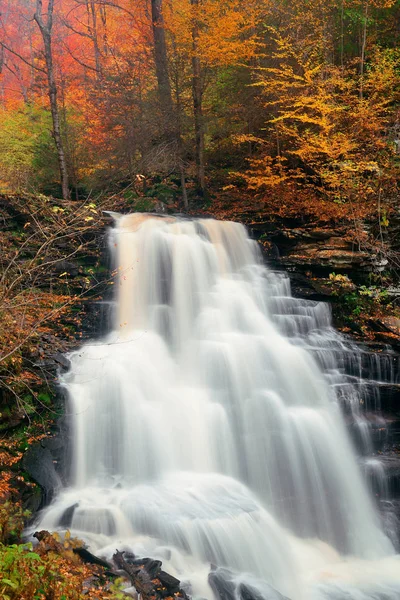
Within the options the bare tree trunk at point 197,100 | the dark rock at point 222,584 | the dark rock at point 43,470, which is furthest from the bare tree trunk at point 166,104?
the dark rock at point 222,584

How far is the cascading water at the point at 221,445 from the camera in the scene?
5473mm

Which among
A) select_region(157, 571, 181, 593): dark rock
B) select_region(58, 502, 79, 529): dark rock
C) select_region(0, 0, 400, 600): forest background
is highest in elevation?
select_region(0, 0, 400, 600): forest background

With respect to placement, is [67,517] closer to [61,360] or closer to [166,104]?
[61,360]

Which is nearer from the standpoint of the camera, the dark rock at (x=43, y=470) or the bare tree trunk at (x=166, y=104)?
the dark rock at (x=43, y=470)

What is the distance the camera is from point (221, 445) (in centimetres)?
699

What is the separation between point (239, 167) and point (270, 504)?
11542 mm

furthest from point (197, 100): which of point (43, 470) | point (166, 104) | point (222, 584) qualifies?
point (222, 584)

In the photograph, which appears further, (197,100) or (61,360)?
(197,100)

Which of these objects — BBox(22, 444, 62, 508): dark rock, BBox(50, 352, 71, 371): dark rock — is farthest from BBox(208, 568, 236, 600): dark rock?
BBox(50, 352, 71, 371): dark rock

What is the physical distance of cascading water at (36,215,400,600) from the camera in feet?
18.0

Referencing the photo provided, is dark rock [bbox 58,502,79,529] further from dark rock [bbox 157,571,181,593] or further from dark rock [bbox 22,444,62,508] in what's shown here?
dark rock [bbox 157,571,181,593]

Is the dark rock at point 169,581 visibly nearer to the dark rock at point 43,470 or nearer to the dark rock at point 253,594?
the dark rock at point 253,594

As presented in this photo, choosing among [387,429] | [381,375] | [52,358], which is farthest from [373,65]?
[52,358]

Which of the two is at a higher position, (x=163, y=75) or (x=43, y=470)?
(x=163, y=75)
